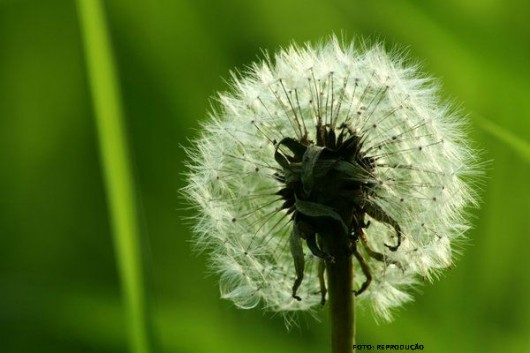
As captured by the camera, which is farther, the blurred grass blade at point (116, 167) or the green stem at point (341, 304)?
the blurred grass blade at point (116, 167)

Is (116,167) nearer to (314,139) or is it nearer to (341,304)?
(314,139)

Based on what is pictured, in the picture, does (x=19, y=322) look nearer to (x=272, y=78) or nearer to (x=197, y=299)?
(x=197, y=299)

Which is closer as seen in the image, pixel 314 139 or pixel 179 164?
pixel 314 139

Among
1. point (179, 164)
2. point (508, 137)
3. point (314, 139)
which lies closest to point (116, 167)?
point (314, 139)

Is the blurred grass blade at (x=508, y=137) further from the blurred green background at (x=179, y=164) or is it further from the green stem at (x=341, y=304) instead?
the green stem at (x=341, y=304)

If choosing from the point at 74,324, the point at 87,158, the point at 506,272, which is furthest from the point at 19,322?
the point at 506,272

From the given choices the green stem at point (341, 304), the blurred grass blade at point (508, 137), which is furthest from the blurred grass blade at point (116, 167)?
the blurred grass blade at point (508, 137)

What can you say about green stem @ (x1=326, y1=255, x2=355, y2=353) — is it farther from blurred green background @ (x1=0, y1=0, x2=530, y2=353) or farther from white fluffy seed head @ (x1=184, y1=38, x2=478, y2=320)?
blurred green background @ (x1=0, y1=0, x2=530, y2=353)
